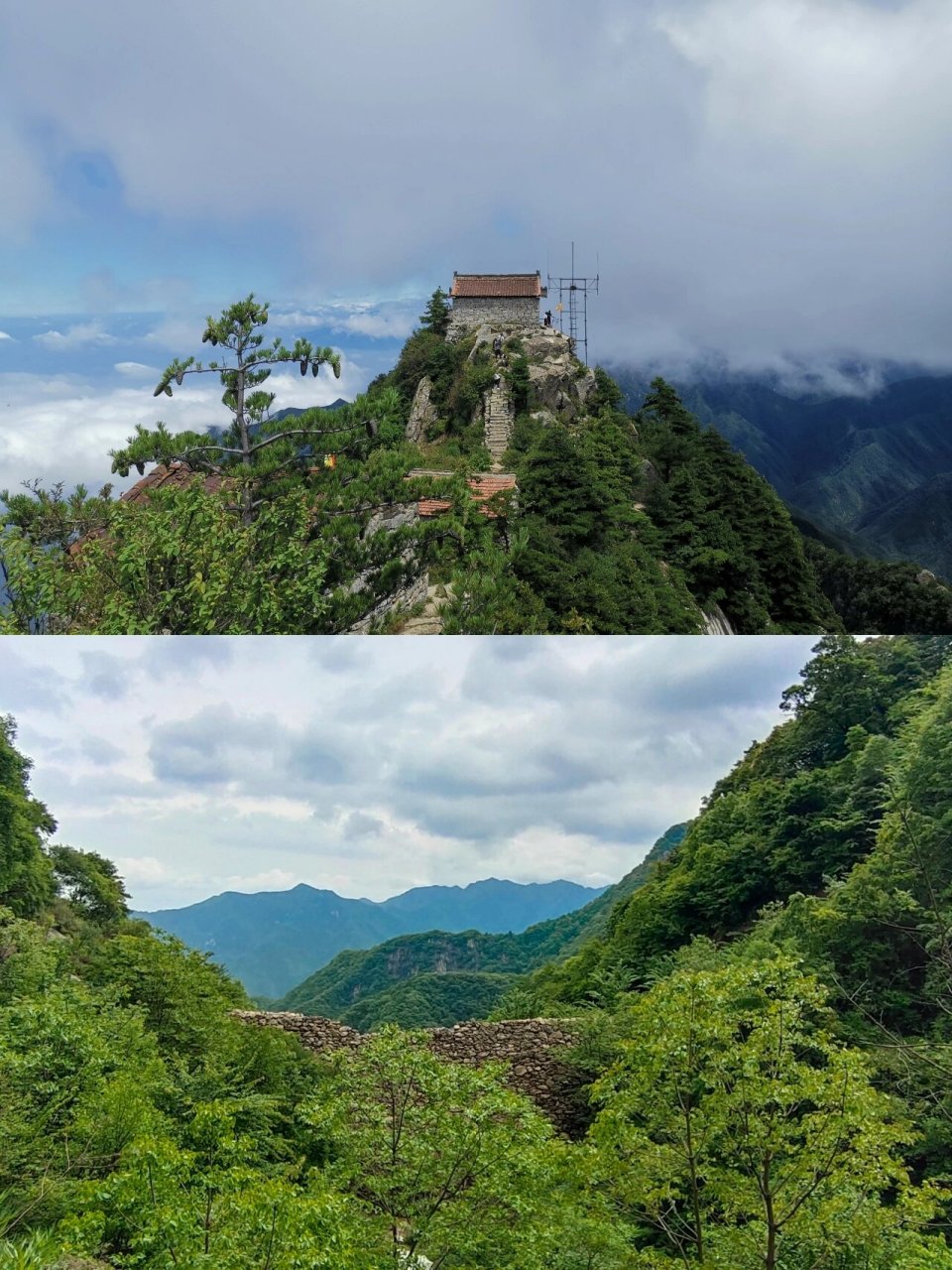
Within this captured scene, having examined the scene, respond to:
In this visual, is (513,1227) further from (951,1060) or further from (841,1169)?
(951,1060)

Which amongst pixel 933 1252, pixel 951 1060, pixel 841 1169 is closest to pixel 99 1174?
pixel 841 1169

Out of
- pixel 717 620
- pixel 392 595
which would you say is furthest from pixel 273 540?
pixel 717 620

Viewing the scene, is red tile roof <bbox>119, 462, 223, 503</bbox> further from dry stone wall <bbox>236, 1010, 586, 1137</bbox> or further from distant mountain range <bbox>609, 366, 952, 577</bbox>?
distant mountain range <bbox>609, 366, 952, 577</bbox>

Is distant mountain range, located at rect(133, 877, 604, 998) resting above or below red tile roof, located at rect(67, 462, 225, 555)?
below

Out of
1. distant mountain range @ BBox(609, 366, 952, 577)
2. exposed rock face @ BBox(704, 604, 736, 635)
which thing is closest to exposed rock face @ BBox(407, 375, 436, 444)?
distant mountain range @ BBox(609, 366, 952, 577)

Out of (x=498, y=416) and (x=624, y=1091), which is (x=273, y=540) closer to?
(x=624, y=1091)

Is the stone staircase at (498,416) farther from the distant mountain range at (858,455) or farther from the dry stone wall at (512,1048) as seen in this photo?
the dry stone wall at (512,1048)

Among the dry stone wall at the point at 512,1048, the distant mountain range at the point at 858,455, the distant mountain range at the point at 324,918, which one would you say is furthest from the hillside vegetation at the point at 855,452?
the dry stone wall at the point at 512,1048
